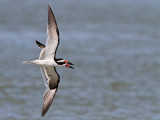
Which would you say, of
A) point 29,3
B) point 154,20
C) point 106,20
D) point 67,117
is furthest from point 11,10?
point 67,117

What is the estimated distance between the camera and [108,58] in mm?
22484

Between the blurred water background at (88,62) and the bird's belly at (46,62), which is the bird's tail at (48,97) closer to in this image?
the bird's belly at (46,62)

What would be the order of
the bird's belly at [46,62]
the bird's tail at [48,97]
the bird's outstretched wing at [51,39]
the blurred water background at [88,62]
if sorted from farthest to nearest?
the blurred water background at [88,62] < the bird's tail at [48,97] < the bird's outstretched wing at [51,39] < the bird's belly at [46,62]

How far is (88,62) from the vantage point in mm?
21922

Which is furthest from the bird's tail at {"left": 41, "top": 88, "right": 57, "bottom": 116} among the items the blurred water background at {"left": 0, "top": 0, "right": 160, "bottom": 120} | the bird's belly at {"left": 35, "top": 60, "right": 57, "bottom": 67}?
the blurred water background at {"left": 0, "top": 0, "right": 160, "bottom": 120}

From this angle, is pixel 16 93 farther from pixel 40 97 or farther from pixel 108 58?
pixel 108 58

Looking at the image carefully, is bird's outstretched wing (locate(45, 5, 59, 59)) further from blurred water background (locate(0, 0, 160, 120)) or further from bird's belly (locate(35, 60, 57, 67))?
blurred water background (locate(0, 0, 160, 120))

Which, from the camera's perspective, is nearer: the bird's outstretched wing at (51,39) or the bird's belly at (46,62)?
the bird's belly at (46,62)

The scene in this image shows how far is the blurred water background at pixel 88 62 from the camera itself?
1781cm

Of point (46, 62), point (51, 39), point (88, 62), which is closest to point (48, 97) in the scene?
point (46, 62)

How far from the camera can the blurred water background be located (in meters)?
17.8

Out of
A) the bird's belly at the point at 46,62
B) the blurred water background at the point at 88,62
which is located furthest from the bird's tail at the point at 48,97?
the blurred water background at the point at 88,62

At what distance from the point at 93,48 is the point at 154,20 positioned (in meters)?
6.44

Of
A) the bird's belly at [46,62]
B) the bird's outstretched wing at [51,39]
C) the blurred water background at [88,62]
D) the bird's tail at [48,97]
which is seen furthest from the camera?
the blurred water background at [88,62]
